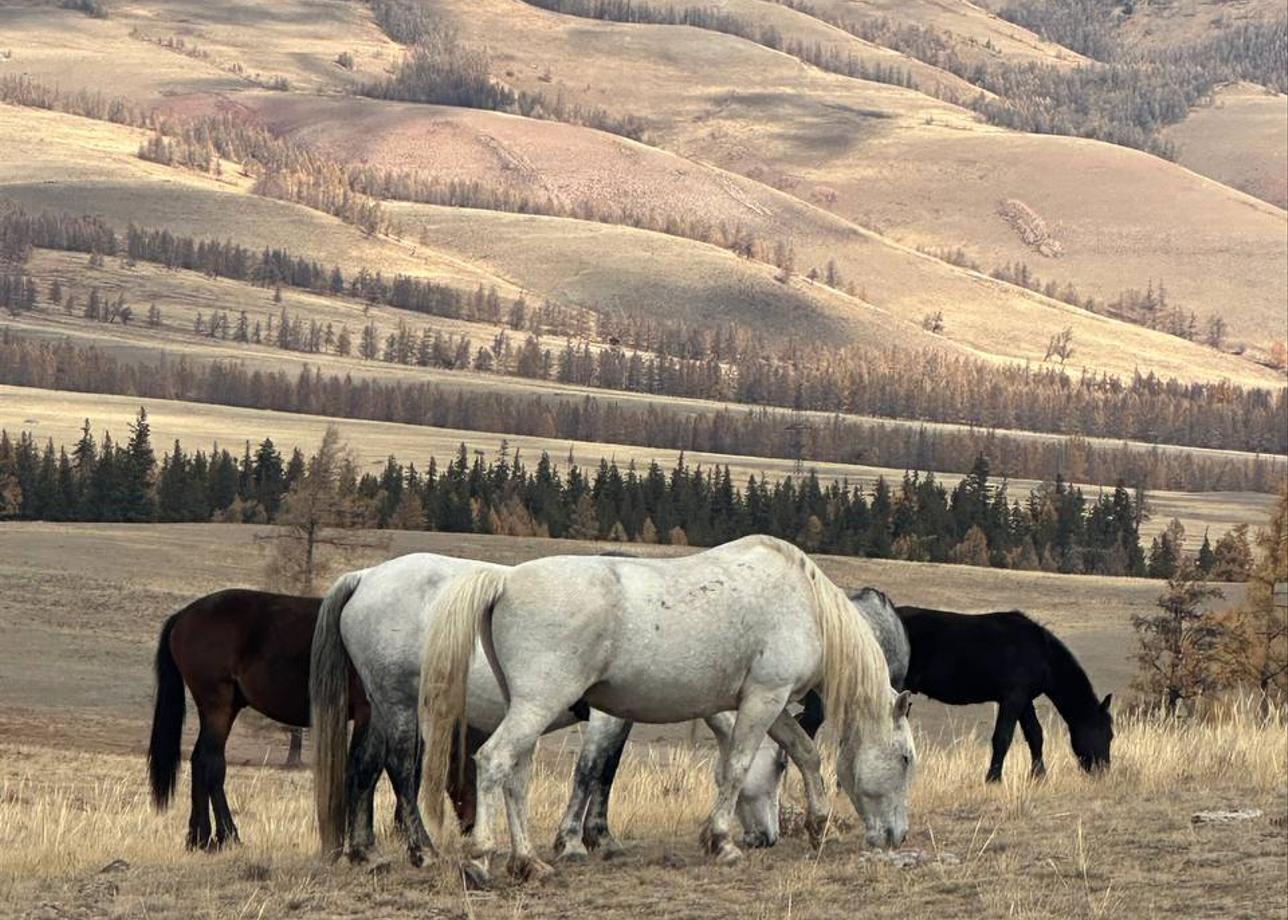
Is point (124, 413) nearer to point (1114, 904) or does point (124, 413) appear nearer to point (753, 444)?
point (753, 444)

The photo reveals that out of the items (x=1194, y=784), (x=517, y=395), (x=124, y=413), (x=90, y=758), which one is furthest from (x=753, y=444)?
(x=1194, y=784)

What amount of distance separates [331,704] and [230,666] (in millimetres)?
1974

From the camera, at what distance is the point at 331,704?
13.2m

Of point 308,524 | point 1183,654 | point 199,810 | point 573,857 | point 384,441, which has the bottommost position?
point 384,441

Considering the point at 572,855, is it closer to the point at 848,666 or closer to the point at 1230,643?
the point at 848,666

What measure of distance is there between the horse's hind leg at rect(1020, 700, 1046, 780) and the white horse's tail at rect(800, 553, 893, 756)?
4.58m

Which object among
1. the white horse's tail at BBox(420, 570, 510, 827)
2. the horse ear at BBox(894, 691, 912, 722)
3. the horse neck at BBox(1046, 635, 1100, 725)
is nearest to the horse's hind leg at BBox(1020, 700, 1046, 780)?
the horse neck at BBox(1046, 635, 1100, 725)

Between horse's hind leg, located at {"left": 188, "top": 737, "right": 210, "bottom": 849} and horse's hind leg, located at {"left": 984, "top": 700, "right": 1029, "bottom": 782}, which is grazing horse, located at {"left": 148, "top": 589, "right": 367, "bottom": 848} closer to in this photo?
horse's hind leg, located at {"left": 188, "top": 737, "right": 210, "bottom": 849}

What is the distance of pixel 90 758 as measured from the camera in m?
36.9

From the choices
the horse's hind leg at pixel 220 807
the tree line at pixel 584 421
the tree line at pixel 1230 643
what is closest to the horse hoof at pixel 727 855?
the horse's hind leg at pixel 220 807

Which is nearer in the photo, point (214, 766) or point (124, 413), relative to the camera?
point (214, 766)

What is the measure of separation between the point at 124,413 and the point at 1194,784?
133 m

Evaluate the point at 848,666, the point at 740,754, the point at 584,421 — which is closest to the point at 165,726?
the point at 740,754

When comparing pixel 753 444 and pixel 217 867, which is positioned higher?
pixel 217 867
